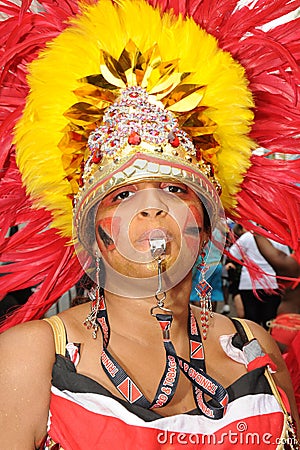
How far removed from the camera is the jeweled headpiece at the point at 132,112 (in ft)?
5.84

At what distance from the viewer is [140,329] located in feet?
6.05

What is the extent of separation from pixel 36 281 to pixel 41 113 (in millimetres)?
560

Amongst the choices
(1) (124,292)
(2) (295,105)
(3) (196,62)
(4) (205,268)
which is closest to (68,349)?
(1) (124,292)

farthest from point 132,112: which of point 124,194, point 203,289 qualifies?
point 203,289

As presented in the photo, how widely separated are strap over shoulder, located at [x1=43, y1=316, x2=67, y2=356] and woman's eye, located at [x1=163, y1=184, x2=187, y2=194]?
0.44m

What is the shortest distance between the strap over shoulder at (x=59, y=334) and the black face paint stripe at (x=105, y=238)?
0.24 meters

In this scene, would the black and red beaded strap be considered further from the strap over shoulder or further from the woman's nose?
the woman's nose

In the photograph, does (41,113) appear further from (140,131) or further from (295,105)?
(295,105)

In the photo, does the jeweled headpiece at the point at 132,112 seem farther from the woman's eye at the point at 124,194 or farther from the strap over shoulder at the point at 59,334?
the strap over shoulder at the point at 59,334

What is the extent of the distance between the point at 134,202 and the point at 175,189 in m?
0.13

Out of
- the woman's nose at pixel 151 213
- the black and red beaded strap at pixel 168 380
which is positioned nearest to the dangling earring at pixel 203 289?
the black and red beaded strap at pixel 168 380

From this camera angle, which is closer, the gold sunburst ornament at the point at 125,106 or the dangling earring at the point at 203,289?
the gold sunburst ornament at the point at 125,106

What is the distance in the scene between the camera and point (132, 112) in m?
1.77

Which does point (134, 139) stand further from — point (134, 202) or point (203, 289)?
point (203, 289)
